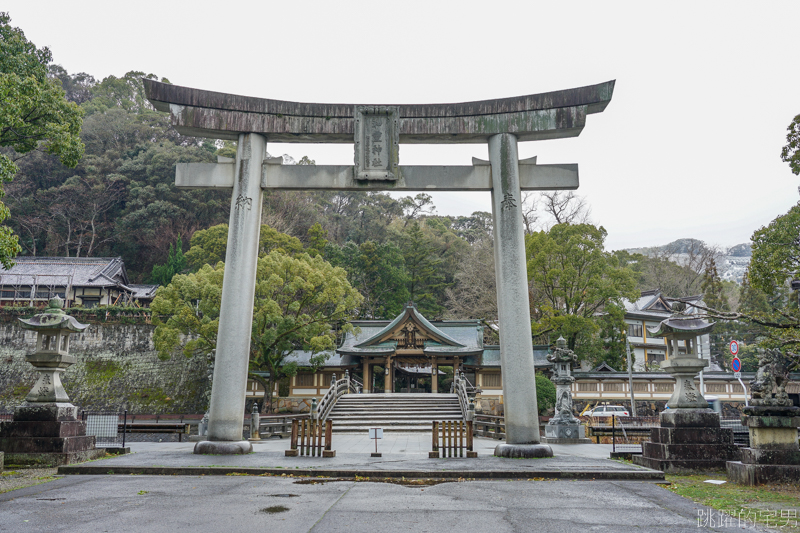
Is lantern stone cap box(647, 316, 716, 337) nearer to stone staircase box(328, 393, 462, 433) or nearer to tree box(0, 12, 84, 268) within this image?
stone staircase box(328, 393, 462, 433)

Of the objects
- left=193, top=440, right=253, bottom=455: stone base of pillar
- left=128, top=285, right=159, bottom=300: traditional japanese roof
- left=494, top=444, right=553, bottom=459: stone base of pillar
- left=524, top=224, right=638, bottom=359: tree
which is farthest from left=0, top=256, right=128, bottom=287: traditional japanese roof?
left=494, top=444, right=553, bottom=459: stone base of pillar

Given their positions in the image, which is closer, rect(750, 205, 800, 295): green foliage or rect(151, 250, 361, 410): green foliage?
rect(750, 205, 800, 295): green foliage

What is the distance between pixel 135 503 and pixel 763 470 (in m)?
8.21

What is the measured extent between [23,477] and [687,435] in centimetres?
1079

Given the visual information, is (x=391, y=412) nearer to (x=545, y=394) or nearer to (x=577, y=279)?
(x=545, y=394)

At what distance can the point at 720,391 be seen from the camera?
30422 mm

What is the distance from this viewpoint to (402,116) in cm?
1123

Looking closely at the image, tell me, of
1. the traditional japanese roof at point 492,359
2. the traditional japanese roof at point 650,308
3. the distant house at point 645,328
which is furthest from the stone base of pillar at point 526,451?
the traditional japanese roof at point 650,308

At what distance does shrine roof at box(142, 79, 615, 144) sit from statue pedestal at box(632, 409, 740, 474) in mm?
5912

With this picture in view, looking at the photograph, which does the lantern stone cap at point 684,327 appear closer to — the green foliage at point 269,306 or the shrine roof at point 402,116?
the shrine roof at point 402,116

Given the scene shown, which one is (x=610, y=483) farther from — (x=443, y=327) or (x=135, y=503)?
(x=443, y=327)

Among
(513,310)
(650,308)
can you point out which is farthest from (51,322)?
(650,308)

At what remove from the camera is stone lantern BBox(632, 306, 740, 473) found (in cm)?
903

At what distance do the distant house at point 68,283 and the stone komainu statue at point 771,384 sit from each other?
4266 centimetres
